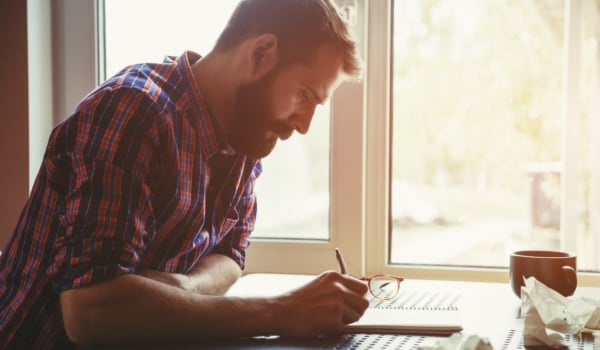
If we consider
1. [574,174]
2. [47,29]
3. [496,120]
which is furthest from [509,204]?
[47,29]

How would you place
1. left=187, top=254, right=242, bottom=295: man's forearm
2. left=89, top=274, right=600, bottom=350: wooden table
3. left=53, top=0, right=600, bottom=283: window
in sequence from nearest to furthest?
left=89, top=274, right=600, bottom=350: wooden table
left=187, top=254, right=242, bottom=295: man's forearm
left=53, top=0, right=600, bottom=283: window

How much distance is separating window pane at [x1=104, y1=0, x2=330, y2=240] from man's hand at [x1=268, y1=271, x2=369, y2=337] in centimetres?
84

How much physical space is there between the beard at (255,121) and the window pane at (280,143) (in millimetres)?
565

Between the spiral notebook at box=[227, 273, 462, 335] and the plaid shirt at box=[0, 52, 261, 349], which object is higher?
the plaid shirt at box=[0, 52, 261, 349]

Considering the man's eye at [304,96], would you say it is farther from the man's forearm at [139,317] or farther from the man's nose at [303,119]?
the man's forearm at [139,317]

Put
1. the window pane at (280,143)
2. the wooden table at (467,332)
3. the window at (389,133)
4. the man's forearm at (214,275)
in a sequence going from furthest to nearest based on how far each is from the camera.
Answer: the window pane at (280,143) < the window at (389,133) < the man's forearm at (214,275) < the wooden table at (467,332)

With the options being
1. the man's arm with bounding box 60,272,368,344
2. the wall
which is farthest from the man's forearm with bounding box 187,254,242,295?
the wall

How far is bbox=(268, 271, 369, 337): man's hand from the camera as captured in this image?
920 mm

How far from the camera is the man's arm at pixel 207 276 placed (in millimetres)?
1089

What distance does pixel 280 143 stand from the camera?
1.89 meters

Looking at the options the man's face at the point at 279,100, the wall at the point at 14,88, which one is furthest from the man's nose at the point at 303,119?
the wall at the point at 14,88

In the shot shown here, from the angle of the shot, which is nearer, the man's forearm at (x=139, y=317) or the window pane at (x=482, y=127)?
the man's forearm at (x=139, y=317)

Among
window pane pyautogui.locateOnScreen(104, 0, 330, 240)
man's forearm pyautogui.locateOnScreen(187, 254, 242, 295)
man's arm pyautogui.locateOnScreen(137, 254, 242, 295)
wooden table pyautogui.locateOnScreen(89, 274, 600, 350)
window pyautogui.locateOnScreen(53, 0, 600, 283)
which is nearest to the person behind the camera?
wooden table pyautogui.locateOnScreen(89, 274, 600, 350)

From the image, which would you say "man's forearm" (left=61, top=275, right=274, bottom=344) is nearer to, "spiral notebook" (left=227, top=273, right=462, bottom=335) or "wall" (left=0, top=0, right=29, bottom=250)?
"spiral notebook" (left=227, top=273, right=462, bottom=335)
